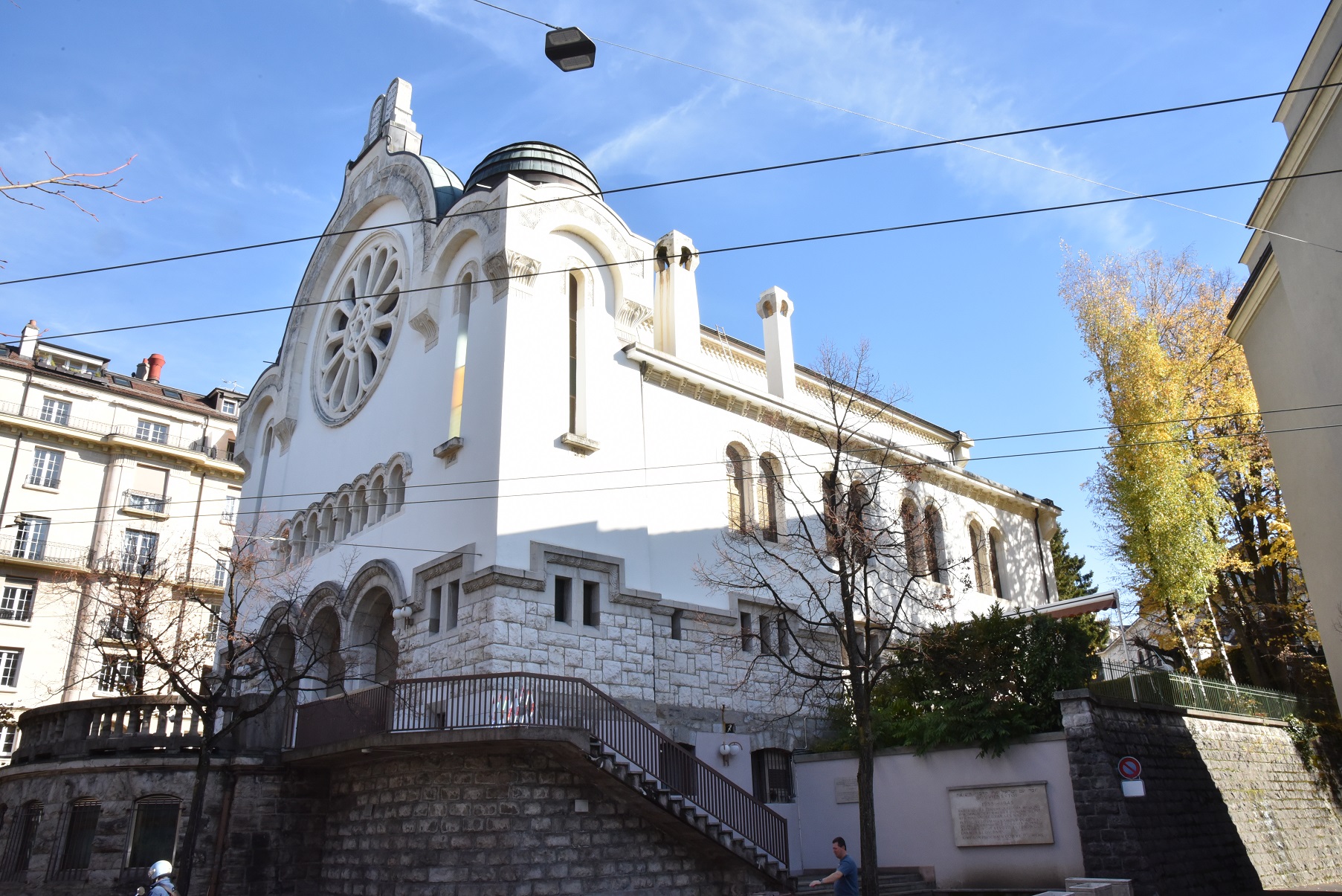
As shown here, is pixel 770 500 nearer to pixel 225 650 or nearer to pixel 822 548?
pixel 822 548

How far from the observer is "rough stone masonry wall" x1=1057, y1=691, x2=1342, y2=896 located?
15.2 meters

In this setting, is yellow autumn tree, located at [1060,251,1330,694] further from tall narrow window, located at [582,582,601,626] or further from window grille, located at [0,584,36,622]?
window grille, located at [0,584,36,622]

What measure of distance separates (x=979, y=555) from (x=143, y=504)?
30.9 metres

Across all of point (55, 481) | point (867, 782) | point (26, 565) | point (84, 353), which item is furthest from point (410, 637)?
point (84, 353)

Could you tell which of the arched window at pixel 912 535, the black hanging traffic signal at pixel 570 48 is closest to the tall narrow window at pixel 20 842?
the black hanging traffic signal at pixel 570 48

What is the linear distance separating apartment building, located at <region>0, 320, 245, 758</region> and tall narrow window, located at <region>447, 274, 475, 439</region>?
49.6 ft

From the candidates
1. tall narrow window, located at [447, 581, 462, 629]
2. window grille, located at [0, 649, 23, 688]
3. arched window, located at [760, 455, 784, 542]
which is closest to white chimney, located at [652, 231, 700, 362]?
arched window, located at [760, 455, 784, 542]

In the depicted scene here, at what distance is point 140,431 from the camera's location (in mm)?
39312

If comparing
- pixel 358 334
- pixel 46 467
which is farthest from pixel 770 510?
pixel 46 467

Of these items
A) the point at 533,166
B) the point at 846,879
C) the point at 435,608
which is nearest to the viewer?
the point at 846,879

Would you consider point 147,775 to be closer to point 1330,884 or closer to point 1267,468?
point 1330,884

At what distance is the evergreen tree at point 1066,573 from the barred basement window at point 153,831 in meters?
28.5

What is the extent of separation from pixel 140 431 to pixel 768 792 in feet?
104

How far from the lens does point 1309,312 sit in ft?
52.7
